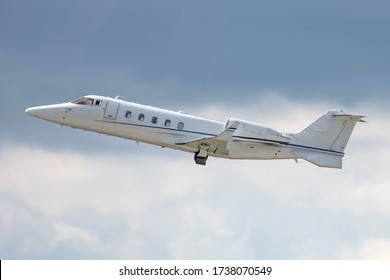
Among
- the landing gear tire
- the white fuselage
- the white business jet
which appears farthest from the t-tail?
the landing gear tire

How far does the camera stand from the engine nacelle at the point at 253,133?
89.6 m

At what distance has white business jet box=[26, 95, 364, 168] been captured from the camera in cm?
9181

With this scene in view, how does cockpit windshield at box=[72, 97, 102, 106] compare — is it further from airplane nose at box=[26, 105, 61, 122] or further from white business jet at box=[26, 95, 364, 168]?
airplane nose at box=[26, 105, 61, 122]

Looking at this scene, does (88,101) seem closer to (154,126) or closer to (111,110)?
(111,110)

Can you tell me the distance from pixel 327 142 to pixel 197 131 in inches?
409

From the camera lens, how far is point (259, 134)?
296 feet

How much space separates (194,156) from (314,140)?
9662 mm

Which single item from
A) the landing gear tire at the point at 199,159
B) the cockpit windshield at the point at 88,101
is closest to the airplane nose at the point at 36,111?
the cockpit windshield at the point at 88,101

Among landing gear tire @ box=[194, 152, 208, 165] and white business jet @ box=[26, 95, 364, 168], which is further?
landing gear tire @ box=[194, 152, 208, 165]

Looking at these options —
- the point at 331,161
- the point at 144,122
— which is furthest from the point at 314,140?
the point at 144,122

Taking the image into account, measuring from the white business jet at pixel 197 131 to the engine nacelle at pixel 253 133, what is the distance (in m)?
0.17

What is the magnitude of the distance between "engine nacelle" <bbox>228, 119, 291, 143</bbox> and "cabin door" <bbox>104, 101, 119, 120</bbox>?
372 inches

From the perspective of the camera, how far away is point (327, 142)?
92812 millimetres

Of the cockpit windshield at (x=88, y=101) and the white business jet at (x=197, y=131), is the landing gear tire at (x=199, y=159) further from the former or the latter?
the cockpit windshield at (x=88, y=101)
